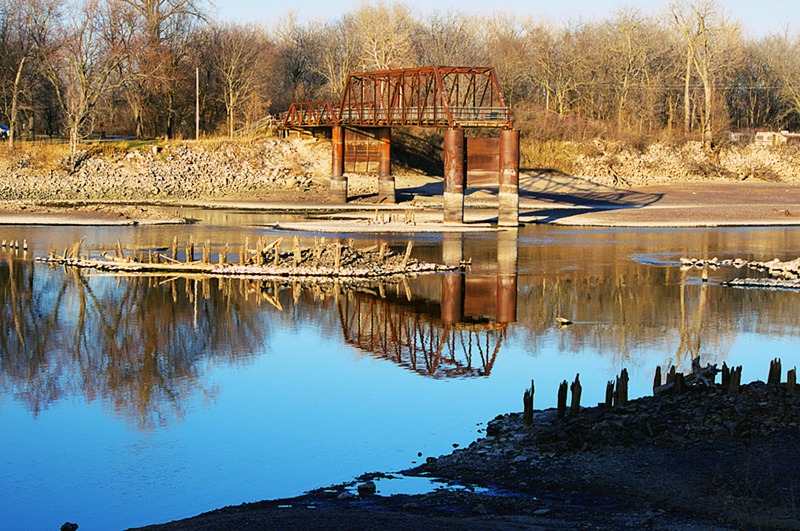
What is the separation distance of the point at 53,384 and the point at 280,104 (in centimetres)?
8390

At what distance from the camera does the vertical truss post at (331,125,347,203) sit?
2852 inches

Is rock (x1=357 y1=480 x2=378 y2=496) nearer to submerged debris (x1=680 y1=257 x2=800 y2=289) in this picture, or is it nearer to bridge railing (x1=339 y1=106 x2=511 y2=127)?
submerged debris (x1=680 y1=257 x2=800 y2=289)

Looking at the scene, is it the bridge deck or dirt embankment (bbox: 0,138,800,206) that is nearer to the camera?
the bridge deck

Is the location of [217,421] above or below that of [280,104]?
below

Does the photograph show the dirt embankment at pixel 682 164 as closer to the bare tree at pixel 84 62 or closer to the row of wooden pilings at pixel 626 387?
the bare tree at pixel 84 62

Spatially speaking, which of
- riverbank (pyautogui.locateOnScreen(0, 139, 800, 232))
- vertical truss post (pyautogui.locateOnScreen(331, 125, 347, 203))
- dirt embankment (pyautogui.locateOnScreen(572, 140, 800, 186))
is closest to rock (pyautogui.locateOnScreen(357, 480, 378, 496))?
riverbank (pyautogui.locateOnScreen(0, 139, 800, 232))

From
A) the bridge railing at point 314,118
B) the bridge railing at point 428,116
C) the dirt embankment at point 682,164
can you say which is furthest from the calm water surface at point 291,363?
the dirt embankment at point 682,164

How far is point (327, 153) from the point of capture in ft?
267

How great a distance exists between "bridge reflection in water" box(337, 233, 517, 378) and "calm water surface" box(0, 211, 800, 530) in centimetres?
10

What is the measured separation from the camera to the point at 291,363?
912 inches

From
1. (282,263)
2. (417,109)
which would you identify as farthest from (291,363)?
(417,109)

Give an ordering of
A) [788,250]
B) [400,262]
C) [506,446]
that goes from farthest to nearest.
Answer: [788,250]
[400,262]
[506,446]

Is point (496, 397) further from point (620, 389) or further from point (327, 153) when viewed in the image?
point (327, 153)

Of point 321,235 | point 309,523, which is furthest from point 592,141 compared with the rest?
point 309,523
